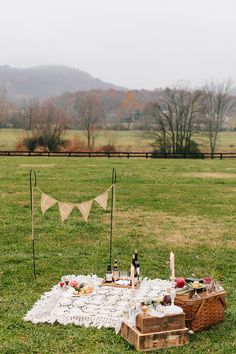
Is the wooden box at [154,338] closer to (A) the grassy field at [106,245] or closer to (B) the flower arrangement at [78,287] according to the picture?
(A) the grassy field at [106,245]

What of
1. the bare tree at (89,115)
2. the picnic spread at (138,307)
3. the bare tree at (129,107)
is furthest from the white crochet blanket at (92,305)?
the bare tree at (129,107)

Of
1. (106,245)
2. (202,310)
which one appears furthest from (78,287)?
(106,245)

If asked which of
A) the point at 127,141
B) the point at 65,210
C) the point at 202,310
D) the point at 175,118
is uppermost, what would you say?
the point at 175,118

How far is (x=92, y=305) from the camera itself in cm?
812

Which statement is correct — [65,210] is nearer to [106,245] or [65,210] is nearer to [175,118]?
[106,245]

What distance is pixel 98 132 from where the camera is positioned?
Result: 7088 cm

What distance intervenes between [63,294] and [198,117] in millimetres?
57338

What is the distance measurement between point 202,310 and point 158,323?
3.01 feet

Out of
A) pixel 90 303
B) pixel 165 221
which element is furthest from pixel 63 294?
pixel 165 221

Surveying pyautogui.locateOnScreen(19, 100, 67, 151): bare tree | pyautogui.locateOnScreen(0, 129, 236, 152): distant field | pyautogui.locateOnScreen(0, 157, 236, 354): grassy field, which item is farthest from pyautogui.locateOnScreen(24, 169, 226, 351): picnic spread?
pyautogui.locateOnScreen(19, 100, 67, 151): bare tree

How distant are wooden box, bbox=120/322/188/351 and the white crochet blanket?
369 millimetres

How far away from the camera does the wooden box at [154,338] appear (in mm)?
6766

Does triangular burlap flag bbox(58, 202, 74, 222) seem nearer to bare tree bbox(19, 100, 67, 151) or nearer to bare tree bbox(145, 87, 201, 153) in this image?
bare tree bbox(145, 87, 201, 153)

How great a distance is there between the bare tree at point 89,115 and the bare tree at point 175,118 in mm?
9467
